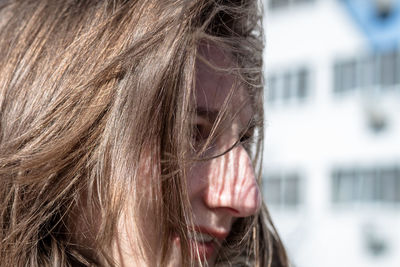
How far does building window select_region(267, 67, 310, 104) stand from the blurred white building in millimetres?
17

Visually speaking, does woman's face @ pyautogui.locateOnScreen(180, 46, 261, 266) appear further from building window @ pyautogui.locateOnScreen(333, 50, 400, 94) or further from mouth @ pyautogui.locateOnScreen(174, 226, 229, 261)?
building window @ pyautogui.locateOnScreen(333, 50, 400, 94)

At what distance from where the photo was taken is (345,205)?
10.2 m

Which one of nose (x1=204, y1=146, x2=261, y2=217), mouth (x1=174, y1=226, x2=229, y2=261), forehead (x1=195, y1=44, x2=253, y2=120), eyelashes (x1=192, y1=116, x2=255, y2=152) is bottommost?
mouth (x1=174, y1=226, x2=229, y2=261)

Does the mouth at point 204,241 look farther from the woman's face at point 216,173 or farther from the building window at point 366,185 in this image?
the building window at point 366,185

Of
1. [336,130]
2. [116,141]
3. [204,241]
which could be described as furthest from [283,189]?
[116,141]

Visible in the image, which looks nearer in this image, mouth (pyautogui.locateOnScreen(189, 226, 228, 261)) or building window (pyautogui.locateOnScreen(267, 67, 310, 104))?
mouth (pyautogui.locateOnScreen(189, 226, 228, 261))

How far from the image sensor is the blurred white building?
9789 mm

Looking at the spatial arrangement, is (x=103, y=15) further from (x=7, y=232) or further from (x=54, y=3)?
(x=7, y=232)

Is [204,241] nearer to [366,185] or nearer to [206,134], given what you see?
[206,134]

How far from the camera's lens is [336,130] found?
10.3 meters

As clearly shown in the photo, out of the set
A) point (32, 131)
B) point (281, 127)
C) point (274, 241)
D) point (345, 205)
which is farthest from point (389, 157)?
point (32, 131)

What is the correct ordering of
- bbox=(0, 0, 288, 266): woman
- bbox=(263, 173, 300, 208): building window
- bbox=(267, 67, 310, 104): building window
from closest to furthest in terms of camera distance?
bbox=(0, 0, 288, 266): woman < bbox=(263, 173, 300, 208): building window < bbox=(267, 67, 310, 104): building window

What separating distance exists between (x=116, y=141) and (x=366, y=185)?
9470 millimetres

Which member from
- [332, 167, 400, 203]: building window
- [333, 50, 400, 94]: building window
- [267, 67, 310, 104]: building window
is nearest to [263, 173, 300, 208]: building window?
[332, 167, 400, 203]: building window
